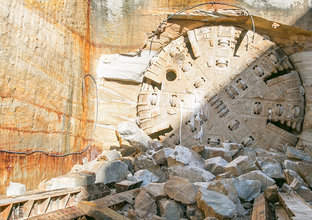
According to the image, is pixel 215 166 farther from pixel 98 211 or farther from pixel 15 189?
pixel 15 189

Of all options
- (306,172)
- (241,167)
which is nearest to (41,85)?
(241,167)

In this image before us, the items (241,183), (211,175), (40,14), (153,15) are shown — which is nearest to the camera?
(241,183)

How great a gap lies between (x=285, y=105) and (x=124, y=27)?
10.2 feet

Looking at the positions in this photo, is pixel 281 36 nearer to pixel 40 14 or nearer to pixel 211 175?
pixel 211 175

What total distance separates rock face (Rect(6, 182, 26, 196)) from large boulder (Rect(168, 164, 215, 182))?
5.20 ft

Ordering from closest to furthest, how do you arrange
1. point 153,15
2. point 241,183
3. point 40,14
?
point 241,183 < point 40,14 < point 153,15

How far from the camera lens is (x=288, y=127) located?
4785 mm

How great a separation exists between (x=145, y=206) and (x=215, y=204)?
0.65 meters

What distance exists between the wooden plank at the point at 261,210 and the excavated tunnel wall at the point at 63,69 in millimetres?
2350

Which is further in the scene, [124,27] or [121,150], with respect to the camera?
[124,27]

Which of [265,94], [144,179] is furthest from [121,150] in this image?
[265,94]

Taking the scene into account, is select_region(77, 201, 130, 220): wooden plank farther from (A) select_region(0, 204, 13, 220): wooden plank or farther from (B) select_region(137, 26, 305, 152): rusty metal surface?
(B) select_region(137, 26, 305, 152): rusty metal surface

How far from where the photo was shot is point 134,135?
14.9 feet

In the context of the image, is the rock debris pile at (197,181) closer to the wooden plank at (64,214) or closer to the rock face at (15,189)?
the rock face at (15,189)
